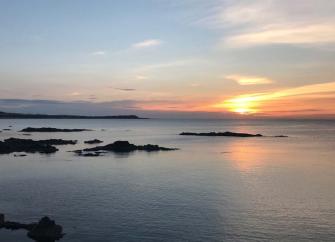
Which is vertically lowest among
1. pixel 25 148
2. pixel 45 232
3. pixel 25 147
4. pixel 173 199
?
pixel 45 232

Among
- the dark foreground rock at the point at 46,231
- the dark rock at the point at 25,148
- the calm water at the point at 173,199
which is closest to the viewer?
the dark foreground rock at the point at 46,231

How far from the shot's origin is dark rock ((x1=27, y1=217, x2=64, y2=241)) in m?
24.4

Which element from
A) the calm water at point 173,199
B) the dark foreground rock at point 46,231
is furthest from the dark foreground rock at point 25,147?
the dark foreground rock at point 46,231

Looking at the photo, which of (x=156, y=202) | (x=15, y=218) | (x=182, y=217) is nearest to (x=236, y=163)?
(x=156, y=202)

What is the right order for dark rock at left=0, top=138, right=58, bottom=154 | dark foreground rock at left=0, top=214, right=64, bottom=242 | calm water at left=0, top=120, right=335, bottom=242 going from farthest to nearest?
dark rock at left=0, top=138, right=58, bottom=154
calm water at left=0, top=120, right=335, bottom=242
dark foreground rock at left=0, top=214, right=64, bottom=242

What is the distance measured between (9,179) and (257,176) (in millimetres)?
26427

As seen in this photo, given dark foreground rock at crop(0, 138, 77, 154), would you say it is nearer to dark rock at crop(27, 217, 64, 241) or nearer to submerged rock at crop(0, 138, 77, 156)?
submerged rock at crop(0, 138, 77, 156)

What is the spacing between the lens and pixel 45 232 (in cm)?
2447

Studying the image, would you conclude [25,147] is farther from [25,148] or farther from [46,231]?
[46,231]

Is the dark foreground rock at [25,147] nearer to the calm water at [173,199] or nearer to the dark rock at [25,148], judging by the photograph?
the dark rock at [25,148]

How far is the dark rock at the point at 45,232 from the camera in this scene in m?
24.4

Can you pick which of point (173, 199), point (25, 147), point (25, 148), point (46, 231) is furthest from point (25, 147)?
point (46, 231)

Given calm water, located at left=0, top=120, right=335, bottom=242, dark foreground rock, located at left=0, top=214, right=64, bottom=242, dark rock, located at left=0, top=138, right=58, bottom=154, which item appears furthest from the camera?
dark rock, located at left=0, top=138, right=58, bottom=154

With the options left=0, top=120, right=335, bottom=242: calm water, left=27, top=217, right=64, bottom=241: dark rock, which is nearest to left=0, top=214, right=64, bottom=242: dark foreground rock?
left=27, top=217, right=64, bottom=241: dark rock
